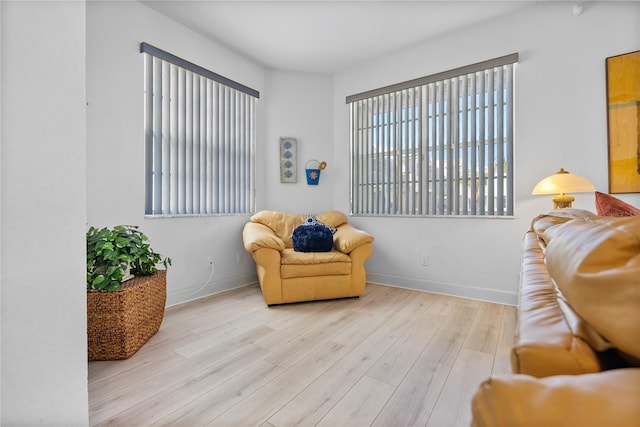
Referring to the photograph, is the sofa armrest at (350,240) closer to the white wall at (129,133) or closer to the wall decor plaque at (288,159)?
the wall decor plaque at (288,159)

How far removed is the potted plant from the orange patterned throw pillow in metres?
2.82

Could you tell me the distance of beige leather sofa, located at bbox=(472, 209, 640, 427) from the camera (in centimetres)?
34

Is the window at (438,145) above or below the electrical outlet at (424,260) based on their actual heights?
above

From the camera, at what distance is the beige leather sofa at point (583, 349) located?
34 centimetres

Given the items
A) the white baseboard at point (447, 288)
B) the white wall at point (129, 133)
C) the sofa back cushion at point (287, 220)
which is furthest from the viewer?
the sofa back cushion at point (287, 220)

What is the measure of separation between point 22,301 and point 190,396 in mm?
862

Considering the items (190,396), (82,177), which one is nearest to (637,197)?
(190,396)

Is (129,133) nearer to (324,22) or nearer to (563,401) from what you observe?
(324,22)

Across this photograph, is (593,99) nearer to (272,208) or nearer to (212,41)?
(272,208)

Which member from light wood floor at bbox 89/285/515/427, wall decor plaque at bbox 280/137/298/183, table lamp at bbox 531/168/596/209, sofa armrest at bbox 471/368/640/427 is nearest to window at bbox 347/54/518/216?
table lamp at bbox 531/168/596/209

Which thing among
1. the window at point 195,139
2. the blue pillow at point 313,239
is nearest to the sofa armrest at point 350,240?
the blue pillow at point 313,239

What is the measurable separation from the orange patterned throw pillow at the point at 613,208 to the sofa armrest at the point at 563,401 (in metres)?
1.74

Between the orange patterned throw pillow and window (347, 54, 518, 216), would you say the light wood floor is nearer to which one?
the orange patterned throw pillow

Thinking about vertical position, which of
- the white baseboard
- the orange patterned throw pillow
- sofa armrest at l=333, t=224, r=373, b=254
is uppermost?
the orange patterned throw pillow
